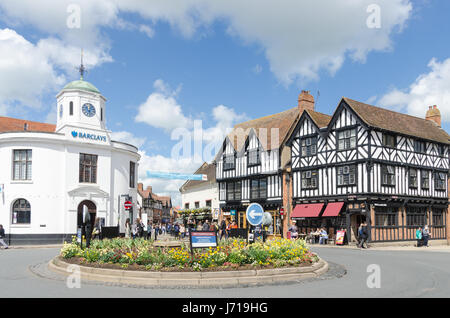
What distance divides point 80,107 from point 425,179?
2550 cm

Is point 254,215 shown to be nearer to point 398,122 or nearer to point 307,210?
point 307,210

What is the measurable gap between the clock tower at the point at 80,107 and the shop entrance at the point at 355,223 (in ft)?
Answer: 60.2

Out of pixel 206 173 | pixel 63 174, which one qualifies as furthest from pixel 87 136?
pixel 206 173

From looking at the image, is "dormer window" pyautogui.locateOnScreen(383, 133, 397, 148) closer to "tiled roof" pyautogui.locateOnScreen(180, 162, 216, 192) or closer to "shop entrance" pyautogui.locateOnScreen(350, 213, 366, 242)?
"shop entrance" pyautogui.locateOnScreen(350, 213, 366, 242)

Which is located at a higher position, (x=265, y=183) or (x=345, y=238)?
(x=265, y=183)

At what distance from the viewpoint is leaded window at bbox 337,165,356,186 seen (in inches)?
1196

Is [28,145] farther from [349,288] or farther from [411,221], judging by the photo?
[411,221]

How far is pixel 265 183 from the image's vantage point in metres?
37.8

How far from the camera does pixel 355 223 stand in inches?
1221

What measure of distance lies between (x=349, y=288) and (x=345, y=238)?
20320mm

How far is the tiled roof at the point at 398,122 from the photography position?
3041 centimetres
